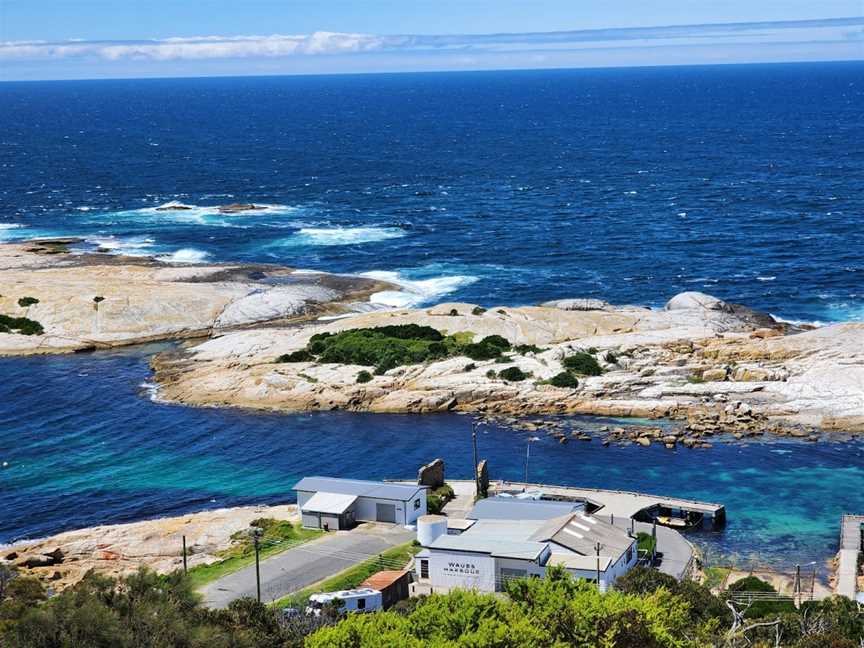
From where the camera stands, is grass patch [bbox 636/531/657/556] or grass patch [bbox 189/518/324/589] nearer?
grass patch [bbox 189/518/324/589]

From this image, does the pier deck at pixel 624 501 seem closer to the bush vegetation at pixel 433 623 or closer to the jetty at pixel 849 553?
the jetty at pixel 849 553

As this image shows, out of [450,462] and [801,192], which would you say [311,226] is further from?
[450,462]

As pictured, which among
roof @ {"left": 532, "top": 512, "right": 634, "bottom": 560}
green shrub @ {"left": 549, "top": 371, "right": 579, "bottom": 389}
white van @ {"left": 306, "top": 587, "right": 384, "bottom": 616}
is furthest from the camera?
green shrub @ {"left": 549, "top": 371, "right": 579, "bottom": 389}

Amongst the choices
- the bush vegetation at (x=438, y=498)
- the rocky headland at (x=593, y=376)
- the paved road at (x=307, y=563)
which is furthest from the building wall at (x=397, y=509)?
the rocky headland at (x=593, y=376)

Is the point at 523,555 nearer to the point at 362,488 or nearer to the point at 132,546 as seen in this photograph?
the point at 362,488

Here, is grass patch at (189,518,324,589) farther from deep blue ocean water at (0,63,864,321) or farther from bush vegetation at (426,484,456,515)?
deep blue ocean water at (0,63,864,321)

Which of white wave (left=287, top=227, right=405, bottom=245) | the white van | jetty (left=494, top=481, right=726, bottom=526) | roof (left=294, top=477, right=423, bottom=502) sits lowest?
jetty (left=494, top=481, right=726, bottom=526)

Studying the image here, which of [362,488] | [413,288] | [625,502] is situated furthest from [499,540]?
[413,288]

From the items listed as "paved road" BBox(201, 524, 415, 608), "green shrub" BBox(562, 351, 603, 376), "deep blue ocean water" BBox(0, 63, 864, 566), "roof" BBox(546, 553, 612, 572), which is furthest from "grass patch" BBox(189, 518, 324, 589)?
"green shrub" BBox(562, 351, 603, 376)
